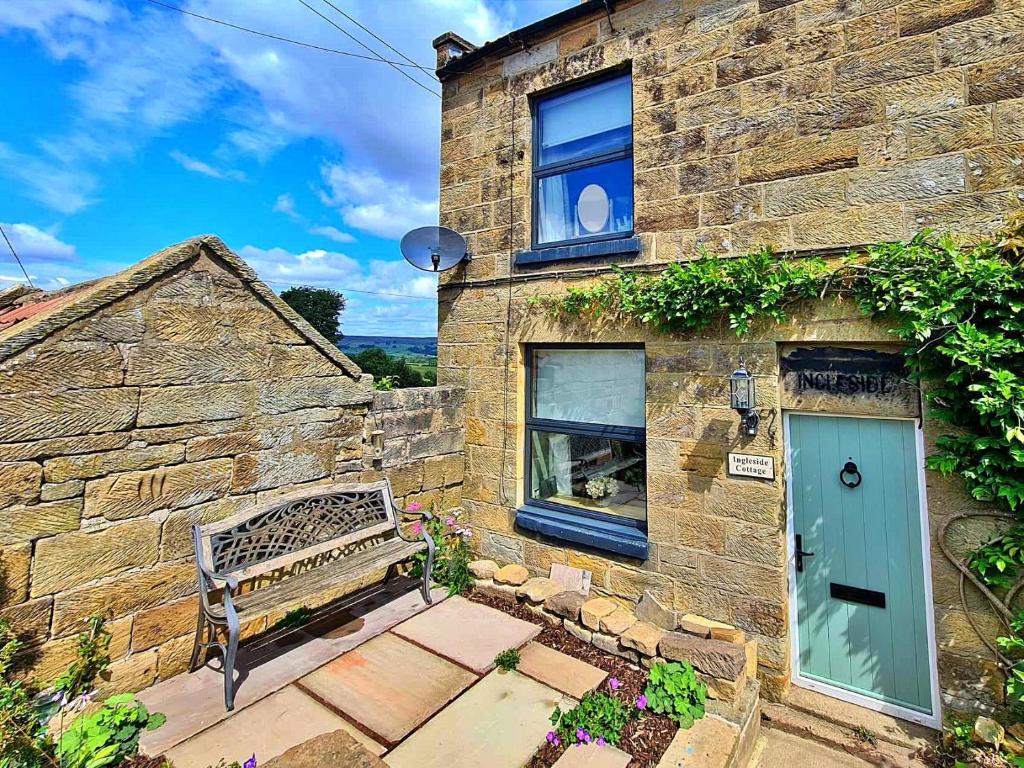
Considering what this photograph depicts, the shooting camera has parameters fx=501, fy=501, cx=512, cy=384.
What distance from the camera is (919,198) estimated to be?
3.32 meters

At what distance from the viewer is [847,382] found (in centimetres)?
354

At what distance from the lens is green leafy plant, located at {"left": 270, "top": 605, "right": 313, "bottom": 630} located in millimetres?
3845

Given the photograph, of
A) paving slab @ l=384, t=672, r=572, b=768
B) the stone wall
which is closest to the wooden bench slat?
the stone wall

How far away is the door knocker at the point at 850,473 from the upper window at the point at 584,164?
101 inches

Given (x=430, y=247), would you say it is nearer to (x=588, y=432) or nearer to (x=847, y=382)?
(x=588, y=432)

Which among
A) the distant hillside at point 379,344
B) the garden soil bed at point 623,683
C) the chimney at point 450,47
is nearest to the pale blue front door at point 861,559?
the garden soil bed at point 623,683

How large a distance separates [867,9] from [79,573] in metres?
6.32

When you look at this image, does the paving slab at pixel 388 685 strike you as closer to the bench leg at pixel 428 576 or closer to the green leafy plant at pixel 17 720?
the bench leg at pixel 428 576

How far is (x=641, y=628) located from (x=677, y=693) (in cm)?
69

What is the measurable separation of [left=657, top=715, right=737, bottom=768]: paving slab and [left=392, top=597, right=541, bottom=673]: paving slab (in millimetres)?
1201

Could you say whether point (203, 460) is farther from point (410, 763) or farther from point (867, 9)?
point (867, 9)

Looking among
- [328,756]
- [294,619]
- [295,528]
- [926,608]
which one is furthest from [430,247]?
[926,608]

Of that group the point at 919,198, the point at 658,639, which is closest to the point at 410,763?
the point at 658,639

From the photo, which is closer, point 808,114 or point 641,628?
point 808,114
